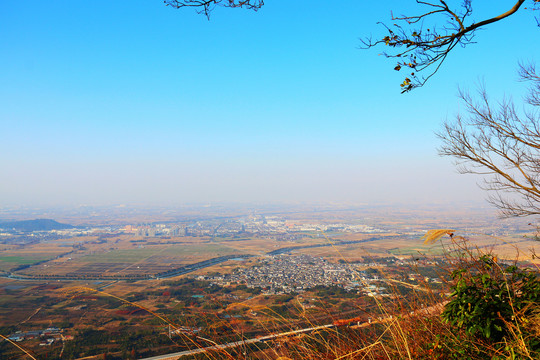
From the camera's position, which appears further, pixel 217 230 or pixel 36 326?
pixel 217 230

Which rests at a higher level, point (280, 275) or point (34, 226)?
point (34, 226)

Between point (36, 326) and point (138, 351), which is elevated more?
point (138, 351)


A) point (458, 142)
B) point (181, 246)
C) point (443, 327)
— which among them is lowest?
→ point (181, 246)

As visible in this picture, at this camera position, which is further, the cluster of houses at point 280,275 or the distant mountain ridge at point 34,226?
the distant mountain ridge at point 34,226

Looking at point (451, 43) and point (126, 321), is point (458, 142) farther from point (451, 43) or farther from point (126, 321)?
point (126, 321)

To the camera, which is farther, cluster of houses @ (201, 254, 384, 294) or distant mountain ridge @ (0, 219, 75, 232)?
distant mountain ridge @ (0, 219, 75, 232)

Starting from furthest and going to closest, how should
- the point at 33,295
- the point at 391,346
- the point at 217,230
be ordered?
the point at 217,230
the point at 33,295
the point at 391,346

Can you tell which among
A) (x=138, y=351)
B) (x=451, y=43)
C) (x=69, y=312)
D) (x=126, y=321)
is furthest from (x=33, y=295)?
(x=451, y=43)

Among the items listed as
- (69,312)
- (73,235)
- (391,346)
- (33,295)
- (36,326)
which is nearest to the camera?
(391,346)

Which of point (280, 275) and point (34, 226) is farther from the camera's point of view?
point (34, 226)
